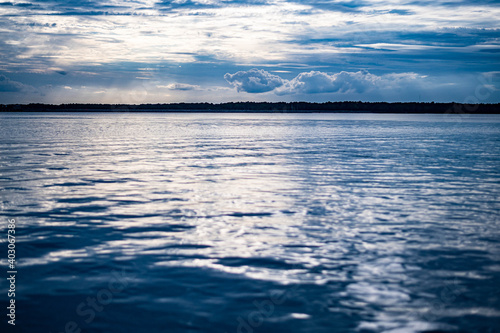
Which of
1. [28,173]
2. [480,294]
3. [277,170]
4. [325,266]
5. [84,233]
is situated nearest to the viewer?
[480,294]

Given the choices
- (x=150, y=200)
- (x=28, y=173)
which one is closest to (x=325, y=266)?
(x=150, y=200)

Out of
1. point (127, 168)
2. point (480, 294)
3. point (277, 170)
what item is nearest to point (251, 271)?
point (480, 294)

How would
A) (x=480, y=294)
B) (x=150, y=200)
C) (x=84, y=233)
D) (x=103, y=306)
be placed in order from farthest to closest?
(x=150, y=200)
(x=84, y=233)
(x=480, y=294)
(x=103, y=306)

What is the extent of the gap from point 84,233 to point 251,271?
5224 millimetres

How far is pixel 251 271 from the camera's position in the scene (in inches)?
372

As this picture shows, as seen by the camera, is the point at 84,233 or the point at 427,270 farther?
the point at 84,233

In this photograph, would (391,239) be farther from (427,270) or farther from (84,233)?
(84,233)
